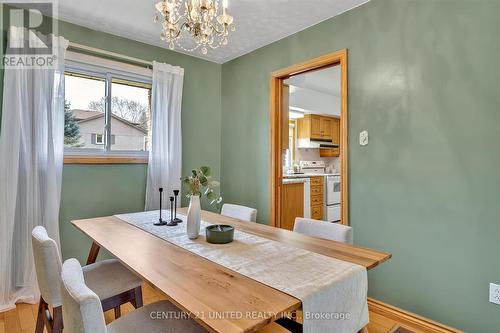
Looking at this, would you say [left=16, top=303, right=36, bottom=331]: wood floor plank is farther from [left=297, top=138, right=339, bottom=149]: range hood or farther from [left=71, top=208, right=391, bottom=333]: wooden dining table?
[left=297, top=138, right=339, bottom=149]: range hood

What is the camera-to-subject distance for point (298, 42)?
2.71 metres

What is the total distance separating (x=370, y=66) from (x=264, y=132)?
4.08 feet

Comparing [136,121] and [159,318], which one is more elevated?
[136,121]

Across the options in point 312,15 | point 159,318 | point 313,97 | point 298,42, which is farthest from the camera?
point 313,97

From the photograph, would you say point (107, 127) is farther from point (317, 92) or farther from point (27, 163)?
point (317, 92)

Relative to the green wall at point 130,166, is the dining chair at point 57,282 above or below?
below

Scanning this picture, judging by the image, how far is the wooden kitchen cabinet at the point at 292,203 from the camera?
3824mm

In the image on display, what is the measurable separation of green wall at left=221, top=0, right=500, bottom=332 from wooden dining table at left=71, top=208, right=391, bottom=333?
2.82ft

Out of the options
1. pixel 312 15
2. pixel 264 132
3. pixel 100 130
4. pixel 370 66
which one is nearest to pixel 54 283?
pixel 100 130

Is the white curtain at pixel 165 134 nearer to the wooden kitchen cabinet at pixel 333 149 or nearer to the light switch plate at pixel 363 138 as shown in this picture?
the light switch plate at pixel 363 138

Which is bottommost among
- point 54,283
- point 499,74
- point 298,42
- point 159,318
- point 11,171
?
point 159,318

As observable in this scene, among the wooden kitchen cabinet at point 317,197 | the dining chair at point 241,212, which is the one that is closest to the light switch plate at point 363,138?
the dining chair at point 241,212

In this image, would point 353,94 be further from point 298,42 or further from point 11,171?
point 11,171

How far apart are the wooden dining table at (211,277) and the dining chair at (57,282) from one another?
0.24 m
